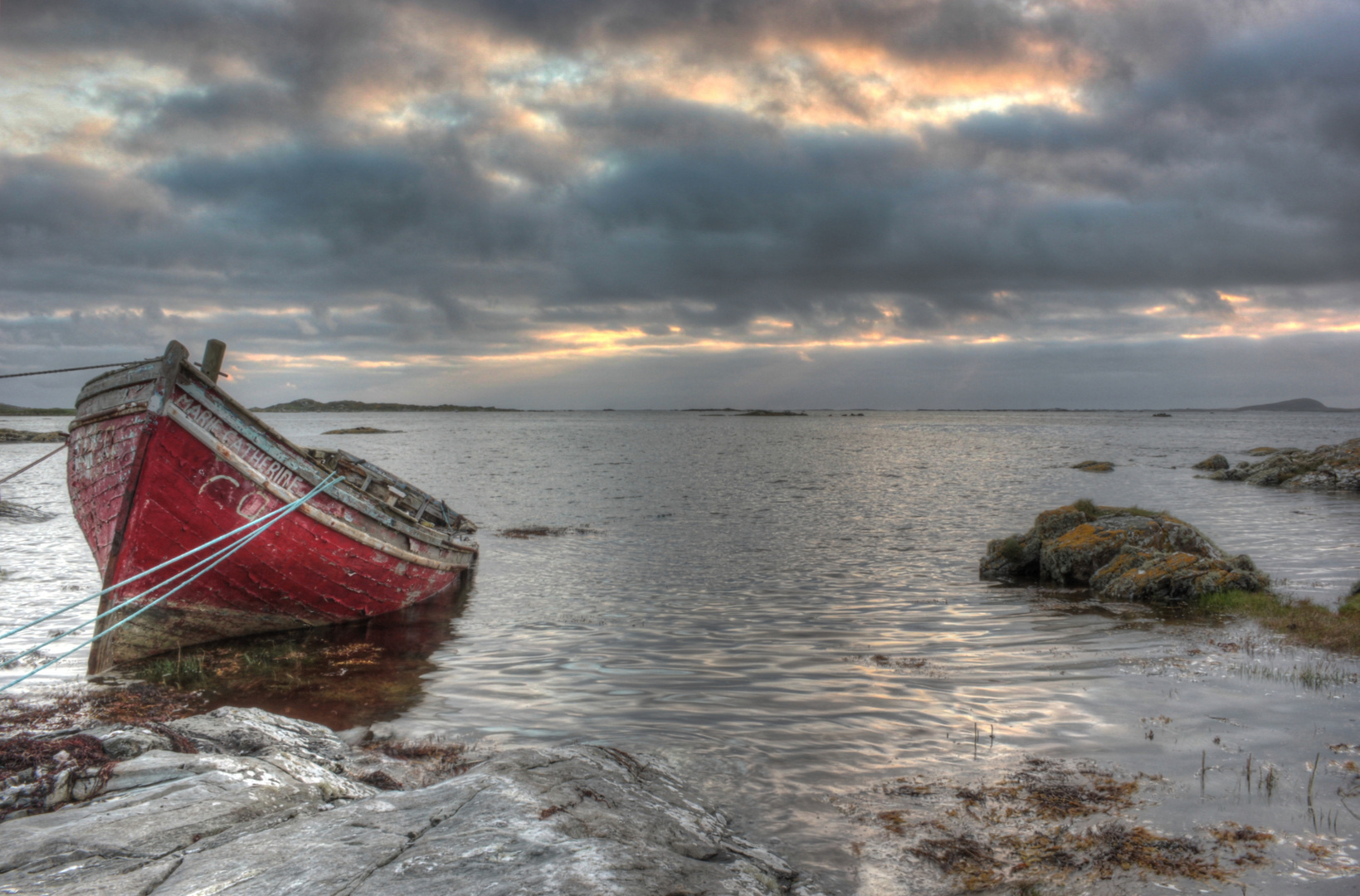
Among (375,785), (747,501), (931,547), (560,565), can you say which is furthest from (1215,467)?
(375,785)

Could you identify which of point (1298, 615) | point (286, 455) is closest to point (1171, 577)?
point (1298, 615)

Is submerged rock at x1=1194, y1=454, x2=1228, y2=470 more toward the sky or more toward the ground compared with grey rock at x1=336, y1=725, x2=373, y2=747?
more toward the sky

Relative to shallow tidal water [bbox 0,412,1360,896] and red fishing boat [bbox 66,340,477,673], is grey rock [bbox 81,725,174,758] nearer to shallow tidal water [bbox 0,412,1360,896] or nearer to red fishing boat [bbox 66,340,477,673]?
shallow tidal water [bbox 0,412,1360,896]

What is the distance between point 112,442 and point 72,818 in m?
7.44

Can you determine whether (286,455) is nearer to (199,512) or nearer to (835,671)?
(199,512)

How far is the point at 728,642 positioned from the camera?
10750 mm

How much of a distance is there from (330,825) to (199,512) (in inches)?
299

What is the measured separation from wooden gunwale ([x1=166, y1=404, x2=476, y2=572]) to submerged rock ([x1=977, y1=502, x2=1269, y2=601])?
11250 millimetres

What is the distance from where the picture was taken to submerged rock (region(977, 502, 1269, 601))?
12.5m

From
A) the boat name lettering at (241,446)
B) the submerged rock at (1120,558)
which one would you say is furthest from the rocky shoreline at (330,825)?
the submerged rock at (1120,558)

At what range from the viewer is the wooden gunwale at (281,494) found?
386 inches

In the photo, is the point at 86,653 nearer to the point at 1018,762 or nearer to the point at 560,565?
the point at 560,565

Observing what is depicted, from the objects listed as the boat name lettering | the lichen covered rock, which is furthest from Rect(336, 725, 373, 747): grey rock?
the lichen covered rock

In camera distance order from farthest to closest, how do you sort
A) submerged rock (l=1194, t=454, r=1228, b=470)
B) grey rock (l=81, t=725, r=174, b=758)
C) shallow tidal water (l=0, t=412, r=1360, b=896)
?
submerged rock (l=1194, t=454, r=1228, b=470), shallow tidal water (l=0, t=412, r=1360, b=896), grey rock (l=81, t=725, r=174, b=758)
